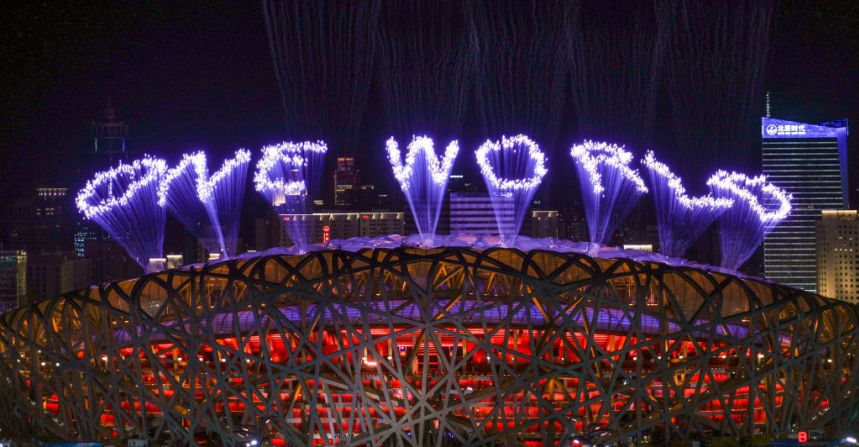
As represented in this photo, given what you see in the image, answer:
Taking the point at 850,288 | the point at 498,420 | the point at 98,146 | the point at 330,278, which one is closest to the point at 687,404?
the point at 498,420

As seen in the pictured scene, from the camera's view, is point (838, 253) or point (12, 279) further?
point (838, 253)

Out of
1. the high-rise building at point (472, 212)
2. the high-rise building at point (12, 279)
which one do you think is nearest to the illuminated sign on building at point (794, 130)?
the high-rise building at point (472, 212)

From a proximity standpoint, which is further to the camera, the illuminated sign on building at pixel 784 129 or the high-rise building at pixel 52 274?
the illuminated sign on building at pixel 784 129

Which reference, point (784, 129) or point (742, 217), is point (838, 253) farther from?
Result: point (742, 217)

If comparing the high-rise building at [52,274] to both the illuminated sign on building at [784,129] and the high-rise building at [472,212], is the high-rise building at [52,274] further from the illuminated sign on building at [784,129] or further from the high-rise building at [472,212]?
the illuminated sign on building at [784,129]

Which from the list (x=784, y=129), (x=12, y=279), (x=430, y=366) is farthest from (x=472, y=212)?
(x=430, y=366)

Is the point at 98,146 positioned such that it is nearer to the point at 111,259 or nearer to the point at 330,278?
the point at 111,259

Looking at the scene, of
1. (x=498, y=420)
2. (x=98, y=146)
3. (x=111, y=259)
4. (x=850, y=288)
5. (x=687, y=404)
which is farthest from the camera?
(x=98, y=146)
